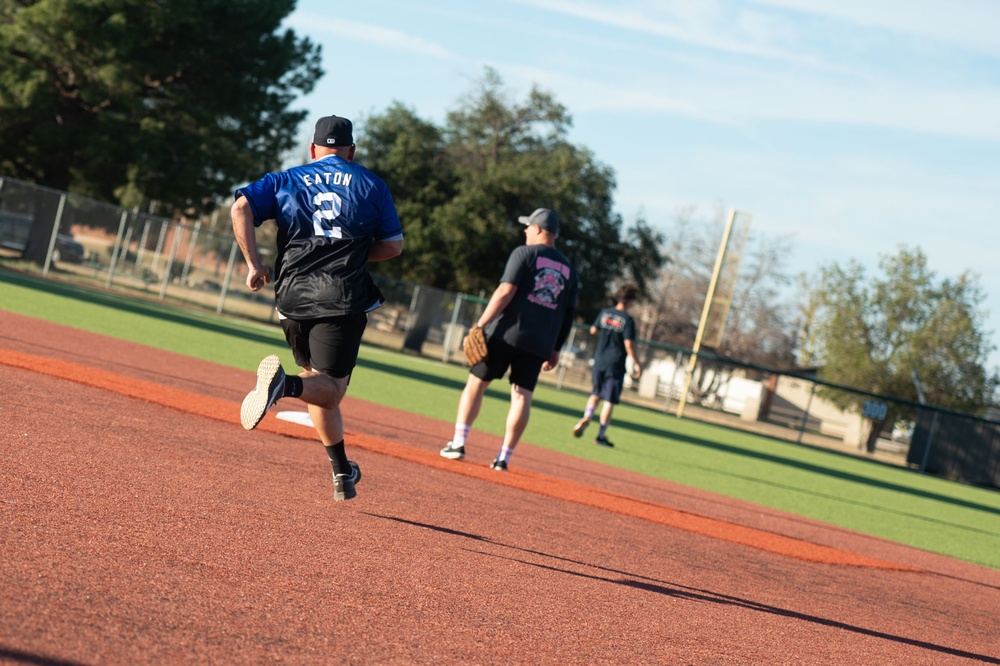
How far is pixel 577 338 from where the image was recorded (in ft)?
124

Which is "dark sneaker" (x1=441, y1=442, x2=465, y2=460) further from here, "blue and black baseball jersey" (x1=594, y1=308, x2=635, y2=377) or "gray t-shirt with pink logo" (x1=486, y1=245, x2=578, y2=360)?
"blue and black baseball jersey" (x1=594, y1=308, x2=635, y2=377)

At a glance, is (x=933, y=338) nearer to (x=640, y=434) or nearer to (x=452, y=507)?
(x=640, y=434)

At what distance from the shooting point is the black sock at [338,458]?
5750mm

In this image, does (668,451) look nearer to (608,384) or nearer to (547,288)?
(608,384)

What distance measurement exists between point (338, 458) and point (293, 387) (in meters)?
0.68

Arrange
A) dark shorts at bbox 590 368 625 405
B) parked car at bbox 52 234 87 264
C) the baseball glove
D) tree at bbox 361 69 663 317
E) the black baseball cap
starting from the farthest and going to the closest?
1. tree at bbox 361 69 663 317
2. parked car at bbox 52 234 87 264
3. dark shorts at bbox 590 368 625 405
4. the baseball glove
5. the black baseball cap

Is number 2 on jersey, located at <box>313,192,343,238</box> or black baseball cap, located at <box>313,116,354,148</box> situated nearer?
number 2 on jersey, located at <box>313,192,343,238</box>

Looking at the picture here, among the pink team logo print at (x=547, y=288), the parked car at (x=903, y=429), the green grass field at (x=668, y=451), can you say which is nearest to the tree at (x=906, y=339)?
the parked car at (x=903, y=429)

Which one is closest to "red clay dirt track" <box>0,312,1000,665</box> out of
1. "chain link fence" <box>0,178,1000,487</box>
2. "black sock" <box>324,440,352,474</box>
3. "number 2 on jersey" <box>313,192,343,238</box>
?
"black sock" <box>324,440,352,474</box>

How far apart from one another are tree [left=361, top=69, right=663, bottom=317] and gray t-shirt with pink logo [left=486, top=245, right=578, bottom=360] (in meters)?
31.7

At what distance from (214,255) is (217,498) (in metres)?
28.5

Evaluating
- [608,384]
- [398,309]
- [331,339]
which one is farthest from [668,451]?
[398,309]

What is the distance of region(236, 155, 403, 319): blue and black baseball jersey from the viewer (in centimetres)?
547

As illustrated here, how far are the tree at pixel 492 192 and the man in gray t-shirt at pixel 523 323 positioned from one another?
31.7m
